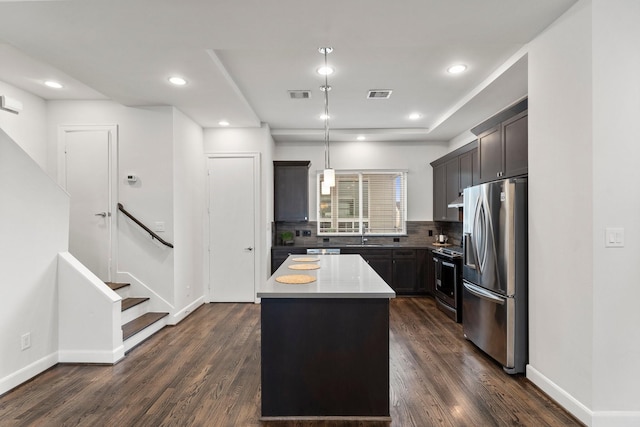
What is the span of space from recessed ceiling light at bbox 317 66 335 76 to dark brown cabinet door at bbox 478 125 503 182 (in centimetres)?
176

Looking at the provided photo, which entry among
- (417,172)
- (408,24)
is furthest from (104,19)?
(417,172)

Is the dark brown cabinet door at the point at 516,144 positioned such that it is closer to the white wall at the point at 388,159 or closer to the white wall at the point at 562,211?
the white wall at the point at 562,211

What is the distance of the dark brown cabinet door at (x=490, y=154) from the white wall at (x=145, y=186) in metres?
3.65

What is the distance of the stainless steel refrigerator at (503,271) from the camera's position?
110 inches

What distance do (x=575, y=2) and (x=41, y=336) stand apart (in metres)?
4.82

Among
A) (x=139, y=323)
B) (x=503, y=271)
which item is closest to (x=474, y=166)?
(x=503, y=271)

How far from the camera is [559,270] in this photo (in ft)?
7.79

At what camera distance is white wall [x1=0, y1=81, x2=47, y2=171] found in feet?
12.3

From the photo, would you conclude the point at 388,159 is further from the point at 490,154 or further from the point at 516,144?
the point at 516,144

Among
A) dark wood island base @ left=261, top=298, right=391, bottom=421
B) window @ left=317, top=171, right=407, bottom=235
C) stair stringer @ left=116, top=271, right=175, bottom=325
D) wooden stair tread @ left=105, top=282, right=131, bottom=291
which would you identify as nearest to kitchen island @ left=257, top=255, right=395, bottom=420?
dark wood island base @ left=261, top=298, right=391, bottom=421

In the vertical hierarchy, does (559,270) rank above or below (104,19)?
below

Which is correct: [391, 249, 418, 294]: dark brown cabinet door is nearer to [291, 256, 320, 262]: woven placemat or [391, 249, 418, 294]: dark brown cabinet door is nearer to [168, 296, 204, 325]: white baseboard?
[291, 256, 320, 262]: woven placemat

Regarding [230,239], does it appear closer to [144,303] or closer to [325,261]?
[144,303]

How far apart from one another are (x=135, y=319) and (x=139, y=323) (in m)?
0.18
